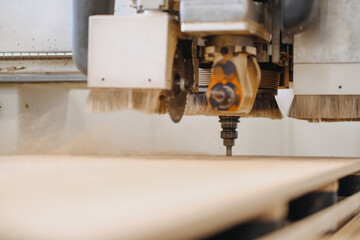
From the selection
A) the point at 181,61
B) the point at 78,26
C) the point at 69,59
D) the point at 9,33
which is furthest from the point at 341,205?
the point at 9,33

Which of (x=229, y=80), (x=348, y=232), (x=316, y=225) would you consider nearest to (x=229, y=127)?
(x=229, y=80)

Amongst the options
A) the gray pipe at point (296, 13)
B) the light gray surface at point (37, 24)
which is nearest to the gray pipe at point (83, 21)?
the gray pipe at point (296, 13)

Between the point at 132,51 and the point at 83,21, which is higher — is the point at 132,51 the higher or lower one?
the lower one

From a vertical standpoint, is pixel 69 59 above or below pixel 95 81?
above

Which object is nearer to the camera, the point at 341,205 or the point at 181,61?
the point at 341,205

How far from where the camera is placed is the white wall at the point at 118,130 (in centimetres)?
338

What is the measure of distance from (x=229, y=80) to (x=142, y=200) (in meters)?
1.02

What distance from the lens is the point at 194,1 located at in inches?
63.4

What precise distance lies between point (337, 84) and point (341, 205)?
689 mm

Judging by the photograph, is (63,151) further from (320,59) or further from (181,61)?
(320,59)

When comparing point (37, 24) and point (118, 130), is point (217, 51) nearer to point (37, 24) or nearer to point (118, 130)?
point (118, 130)

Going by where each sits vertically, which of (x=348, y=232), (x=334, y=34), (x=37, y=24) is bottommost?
(x=348, y=232)

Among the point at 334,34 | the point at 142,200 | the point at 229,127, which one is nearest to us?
the point at 142,200

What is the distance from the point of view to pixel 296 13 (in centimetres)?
168
